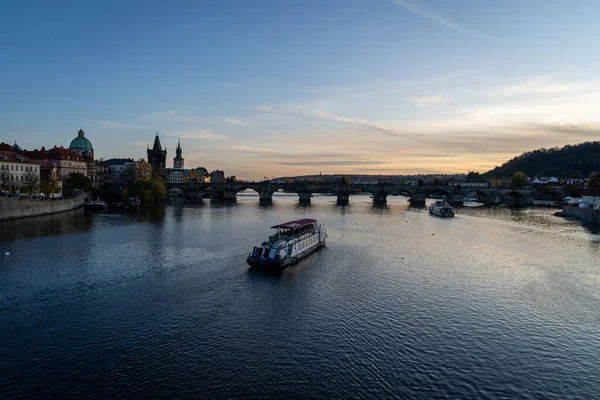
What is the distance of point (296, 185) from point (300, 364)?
17111cm

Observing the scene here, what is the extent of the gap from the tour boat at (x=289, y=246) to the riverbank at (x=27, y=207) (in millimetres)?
68973

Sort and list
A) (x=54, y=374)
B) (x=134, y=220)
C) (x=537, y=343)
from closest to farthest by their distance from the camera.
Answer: (x=54, y=374) < (x=537, y=343) < (x=134, y=220)

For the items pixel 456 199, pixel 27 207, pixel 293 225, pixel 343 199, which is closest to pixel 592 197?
pixel 456 199

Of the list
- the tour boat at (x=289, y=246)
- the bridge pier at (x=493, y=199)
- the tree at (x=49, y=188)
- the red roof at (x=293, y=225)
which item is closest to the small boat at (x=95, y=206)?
the tree at (x=49, y=188)

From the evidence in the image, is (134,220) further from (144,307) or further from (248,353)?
(248,353)

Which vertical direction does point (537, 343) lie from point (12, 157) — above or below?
below

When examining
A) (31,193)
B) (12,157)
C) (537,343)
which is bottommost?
(537,343)

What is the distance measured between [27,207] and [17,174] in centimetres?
3488

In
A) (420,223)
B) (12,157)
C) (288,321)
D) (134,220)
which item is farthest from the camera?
(12,157)

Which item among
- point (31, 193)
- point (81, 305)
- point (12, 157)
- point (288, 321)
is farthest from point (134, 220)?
point (288, 321)

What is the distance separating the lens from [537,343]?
31547 mm

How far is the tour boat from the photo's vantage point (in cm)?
5253

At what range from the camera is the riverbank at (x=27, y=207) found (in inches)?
3622

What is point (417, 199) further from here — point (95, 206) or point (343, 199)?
point (95, 206)
